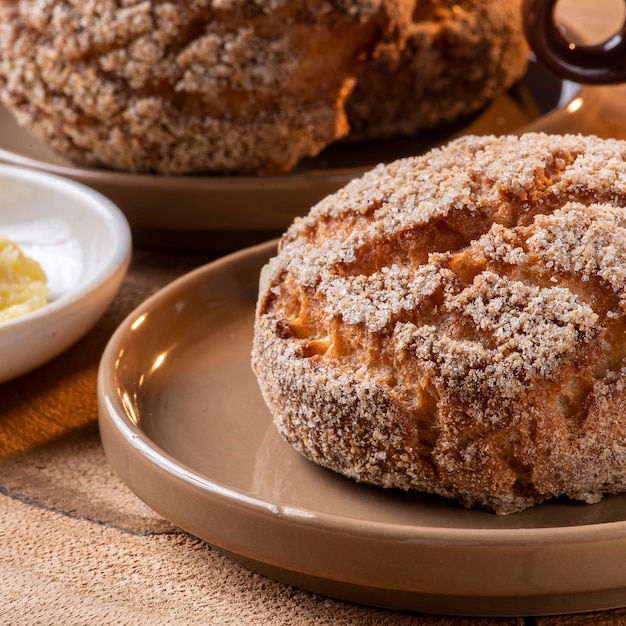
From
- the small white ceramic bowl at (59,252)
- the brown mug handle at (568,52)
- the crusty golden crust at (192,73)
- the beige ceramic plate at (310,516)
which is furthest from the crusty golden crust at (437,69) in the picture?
the beige ceramic plate at (310,516)

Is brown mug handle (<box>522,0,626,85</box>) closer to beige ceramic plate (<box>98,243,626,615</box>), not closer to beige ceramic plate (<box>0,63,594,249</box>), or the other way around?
beige ceramic plate (<box>0,63,594,249</box>)

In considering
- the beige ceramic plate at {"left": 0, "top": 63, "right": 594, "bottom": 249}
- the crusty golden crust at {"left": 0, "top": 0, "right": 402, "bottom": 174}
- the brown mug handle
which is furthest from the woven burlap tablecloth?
the brown mug handle

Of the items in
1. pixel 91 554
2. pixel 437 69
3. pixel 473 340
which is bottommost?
pixel 91 554

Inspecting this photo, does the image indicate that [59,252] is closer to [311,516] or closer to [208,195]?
[208,195]

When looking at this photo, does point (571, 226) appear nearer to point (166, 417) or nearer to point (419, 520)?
point (419, 520)

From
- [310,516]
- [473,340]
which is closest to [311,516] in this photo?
[310,516]

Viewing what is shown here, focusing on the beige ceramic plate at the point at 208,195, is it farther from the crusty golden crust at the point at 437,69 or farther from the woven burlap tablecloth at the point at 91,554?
the woven burlap tablecloth at the point at 91,554
